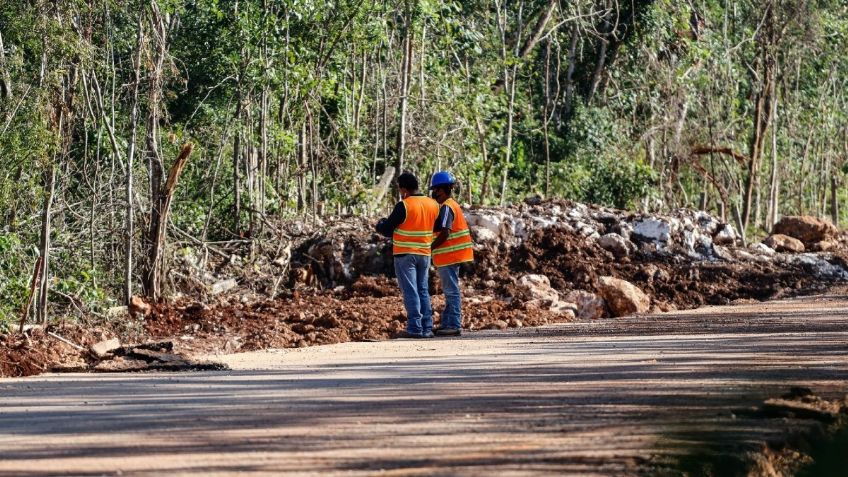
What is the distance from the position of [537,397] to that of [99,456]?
3.75 metres

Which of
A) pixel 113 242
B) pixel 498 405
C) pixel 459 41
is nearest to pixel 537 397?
pixel 498 405

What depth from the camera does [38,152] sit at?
16484 mm

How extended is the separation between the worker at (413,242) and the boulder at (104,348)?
339 cm

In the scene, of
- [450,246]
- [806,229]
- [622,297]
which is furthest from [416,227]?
[806,229]

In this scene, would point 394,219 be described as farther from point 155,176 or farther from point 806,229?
point 806,229

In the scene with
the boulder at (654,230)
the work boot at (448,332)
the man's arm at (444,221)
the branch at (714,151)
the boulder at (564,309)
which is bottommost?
the boulder at (564,309)

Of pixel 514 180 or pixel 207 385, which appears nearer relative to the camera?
pixel 207 385

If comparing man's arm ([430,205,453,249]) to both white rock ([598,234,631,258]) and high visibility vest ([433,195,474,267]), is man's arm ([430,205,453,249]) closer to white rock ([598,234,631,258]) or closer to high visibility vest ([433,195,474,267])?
high visibility vest ([433,195,474,267])

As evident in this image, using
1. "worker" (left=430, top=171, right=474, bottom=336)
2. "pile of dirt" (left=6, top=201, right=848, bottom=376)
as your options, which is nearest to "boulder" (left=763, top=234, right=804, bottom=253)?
"pile of dirt" (left=6, top=201, right=848, bottom=376)

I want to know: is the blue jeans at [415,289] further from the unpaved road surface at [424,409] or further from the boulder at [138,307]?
the boulder at [138,307]

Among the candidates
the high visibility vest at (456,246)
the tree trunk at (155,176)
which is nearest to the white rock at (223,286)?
the tree trunk at (155,176)

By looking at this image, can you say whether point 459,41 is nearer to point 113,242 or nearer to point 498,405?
point 113,242

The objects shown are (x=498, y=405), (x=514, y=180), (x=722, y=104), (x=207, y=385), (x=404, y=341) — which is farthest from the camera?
(x=722, y=104)

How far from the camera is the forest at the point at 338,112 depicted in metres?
17.6
